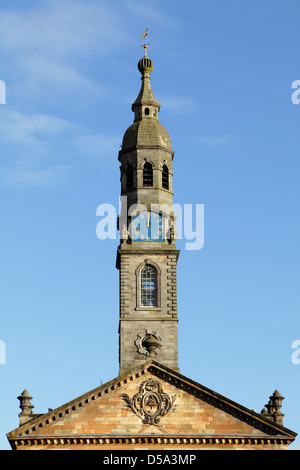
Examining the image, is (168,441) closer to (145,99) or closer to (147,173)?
(147,173)

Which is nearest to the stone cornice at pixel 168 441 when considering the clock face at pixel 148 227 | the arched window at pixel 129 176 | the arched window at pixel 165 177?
the clock face at pixel 148 227

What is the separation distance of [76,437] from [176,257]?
1384 cm

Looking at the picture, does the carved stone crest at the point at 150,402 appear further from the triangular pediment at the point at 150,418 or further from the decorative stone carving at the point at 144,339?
the decorative stone carving at the point at 144,339

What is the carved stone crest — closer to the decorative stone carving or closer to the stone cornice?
the stone cornice

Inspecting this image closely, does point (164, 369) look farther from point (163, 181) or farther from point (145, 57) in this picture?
point (145, 57)

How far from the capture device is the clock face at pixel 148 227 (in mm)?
66188

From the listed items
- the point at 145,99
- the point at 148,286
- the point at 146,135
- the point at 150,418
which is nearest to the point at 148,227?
the point at 148,286

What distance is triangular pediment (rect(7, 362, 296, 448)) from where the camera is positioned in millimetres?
57438

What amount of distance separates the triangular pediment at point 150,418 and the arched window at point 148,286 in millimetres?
6839

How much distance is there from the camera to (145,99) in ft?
234

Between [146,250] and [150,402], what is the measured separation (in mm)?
10786
